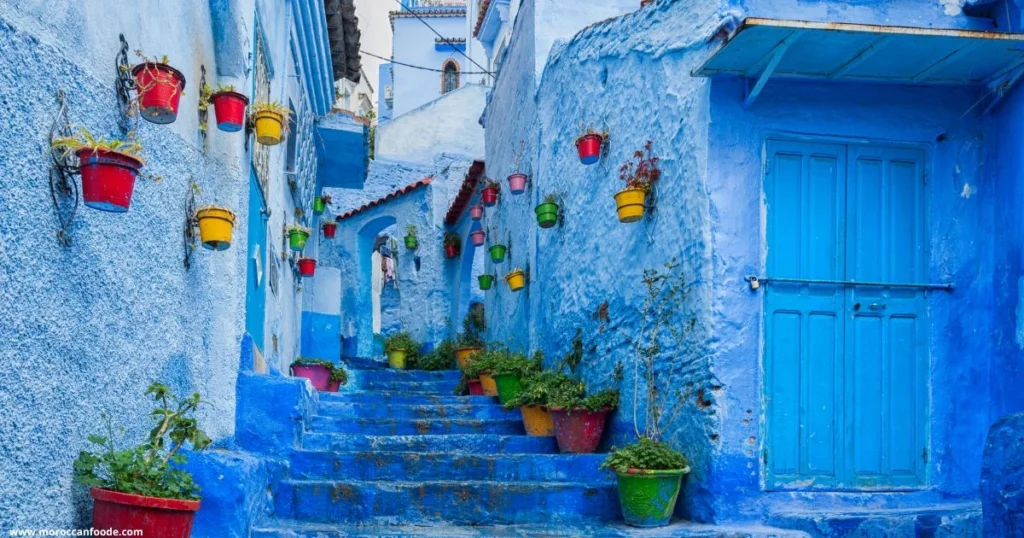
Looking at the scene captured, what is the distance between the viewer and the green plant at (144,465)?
13.1ft

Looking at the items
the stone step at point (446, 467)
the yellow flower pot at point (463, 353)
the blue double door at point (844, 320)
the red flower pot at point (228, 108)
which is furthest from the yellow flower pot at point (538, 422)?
the yellow flower pot at point (463, 353)

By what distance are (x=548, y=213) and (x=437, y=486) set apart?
3595mm

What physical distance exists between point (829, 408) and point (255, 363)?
4.23 metres

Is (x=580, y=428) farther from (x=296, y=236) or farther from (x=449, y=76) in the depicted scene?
(x=449, y=76)

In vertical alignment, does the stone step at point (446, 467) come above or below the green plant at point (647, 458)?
below

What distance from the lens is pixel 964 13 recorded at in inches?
265

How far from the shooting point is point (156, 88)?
443 centimetres

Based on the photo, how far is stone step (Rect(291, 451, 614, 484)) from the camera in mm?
6934

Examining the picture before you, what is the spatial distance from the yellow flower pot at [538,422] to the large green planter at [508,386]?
2.20 ft

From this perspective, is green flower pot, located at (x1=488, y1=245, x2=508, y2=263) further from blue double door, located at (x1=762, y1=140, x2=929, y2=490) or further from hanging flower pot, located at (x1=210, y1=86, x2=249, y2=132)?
hanging flower pot, located at (x1=210, y1=86, x2=249, y2=132)

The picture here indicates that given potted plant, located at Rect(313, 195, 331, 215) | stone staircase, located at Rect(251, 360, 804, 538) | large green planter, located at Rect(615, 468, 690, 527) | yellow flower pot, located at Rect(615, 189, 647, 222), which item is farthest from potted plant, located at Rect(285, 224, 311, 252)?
large green planter, located at Rect(615, 468, 690, 527)

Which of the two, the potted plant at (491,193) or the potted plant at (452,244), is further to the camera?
the potted plant at (452,244)

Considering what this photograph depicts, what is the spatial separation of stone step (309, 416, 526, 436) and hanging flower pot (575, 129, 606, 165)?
2459mm

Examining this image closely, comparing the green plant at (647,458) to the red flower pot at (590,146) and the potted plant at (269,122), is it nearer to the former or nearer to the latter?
the red flower pot at (590,146)
